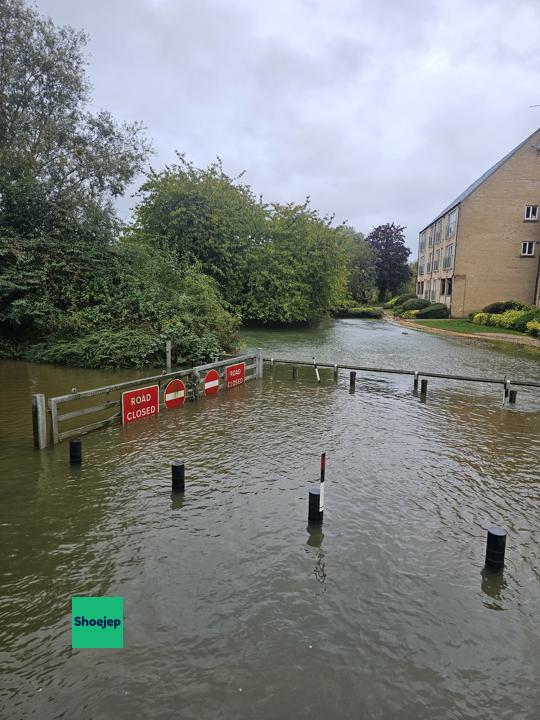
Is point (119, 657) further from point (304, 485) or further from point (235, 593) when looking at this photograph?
point (304, 485)

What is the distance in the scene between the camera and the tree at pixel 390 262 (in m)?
74.9

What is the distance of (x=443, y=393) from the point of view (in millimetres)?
15094

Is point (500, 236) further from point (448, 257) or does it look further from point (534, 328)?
point (534, 328)

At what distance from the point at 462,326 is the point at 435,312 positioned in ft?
26.5

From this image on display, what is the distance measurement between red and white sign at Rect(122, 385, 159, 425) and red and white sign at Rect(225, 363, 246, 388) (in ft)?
12.0

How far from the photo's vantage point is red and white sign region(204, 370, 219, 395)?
44.7ft

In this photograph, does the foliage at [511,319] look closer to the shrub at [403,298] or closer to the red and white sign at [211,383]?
the shrub at [403,298]

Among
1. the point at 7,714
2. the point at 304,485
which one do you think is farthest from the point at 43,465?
the point at 7,714

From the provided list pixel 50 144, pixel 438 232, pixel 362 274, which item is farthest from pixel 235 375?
pixel 362 274

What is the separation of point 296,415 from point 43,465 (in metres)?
6.12

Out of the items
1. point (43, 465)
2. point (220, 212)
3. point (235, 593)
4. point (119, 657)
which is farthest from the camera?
point (220, 212)

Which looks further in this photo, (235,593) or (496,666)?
(235,593)

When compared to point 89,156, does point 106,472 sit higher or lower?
lower

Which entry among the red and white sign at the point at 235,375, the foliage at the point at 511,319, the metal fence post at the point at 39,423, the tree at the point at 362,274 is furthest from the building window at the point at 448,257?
the metal fence post at the point at 39,423
